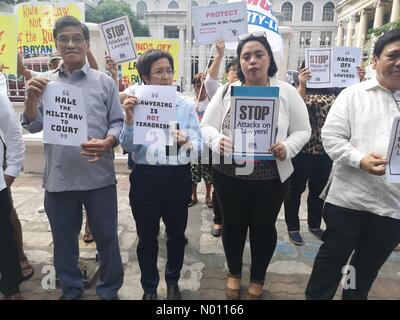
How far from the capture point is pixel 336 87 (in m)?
3.67

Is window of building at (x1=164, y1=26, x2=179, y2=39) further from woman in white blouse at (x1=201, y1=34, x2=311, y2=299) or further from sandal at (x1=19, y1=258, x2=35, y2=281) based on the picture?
woman in white blouse at (x1=201, y1=34, x2=311, y2=299)

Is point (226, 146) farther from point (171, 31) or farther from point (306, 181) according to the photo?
point (171, 31)

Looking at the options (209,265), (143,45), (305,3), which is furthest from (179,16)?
(209,265)

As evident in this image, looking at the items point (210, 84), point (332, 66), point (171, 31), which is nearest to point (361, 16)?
point (171, 31)

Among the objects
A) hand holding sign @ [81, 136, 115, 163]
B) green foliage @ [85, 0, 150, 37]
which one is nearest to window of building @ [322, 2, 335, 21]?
green foliage @ [85, 0, 150, 37]

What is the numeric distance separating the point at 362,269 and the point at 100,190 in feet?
6.12

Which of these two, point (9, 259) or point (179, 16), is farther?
point (179, 16)

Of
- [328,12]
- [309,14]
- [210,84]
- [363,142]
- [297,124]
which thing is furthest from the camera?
[309,14]

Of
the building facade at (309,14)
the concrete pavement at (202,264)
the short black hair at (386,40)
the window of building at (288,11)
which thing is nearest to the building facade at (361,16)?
the building facade at (309,14)

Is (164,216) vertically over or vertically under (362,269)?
over

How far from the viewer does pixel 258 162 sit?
229 cm

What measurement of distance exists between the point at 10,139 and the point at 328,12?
58637 millimetres

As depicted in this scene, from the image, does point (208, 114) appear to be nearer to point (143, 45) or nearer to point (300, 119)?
point (300, 119)

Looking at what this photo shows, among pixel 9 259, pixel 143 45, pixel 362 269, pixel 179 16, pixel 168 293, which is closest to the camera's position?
pixel 362 269
